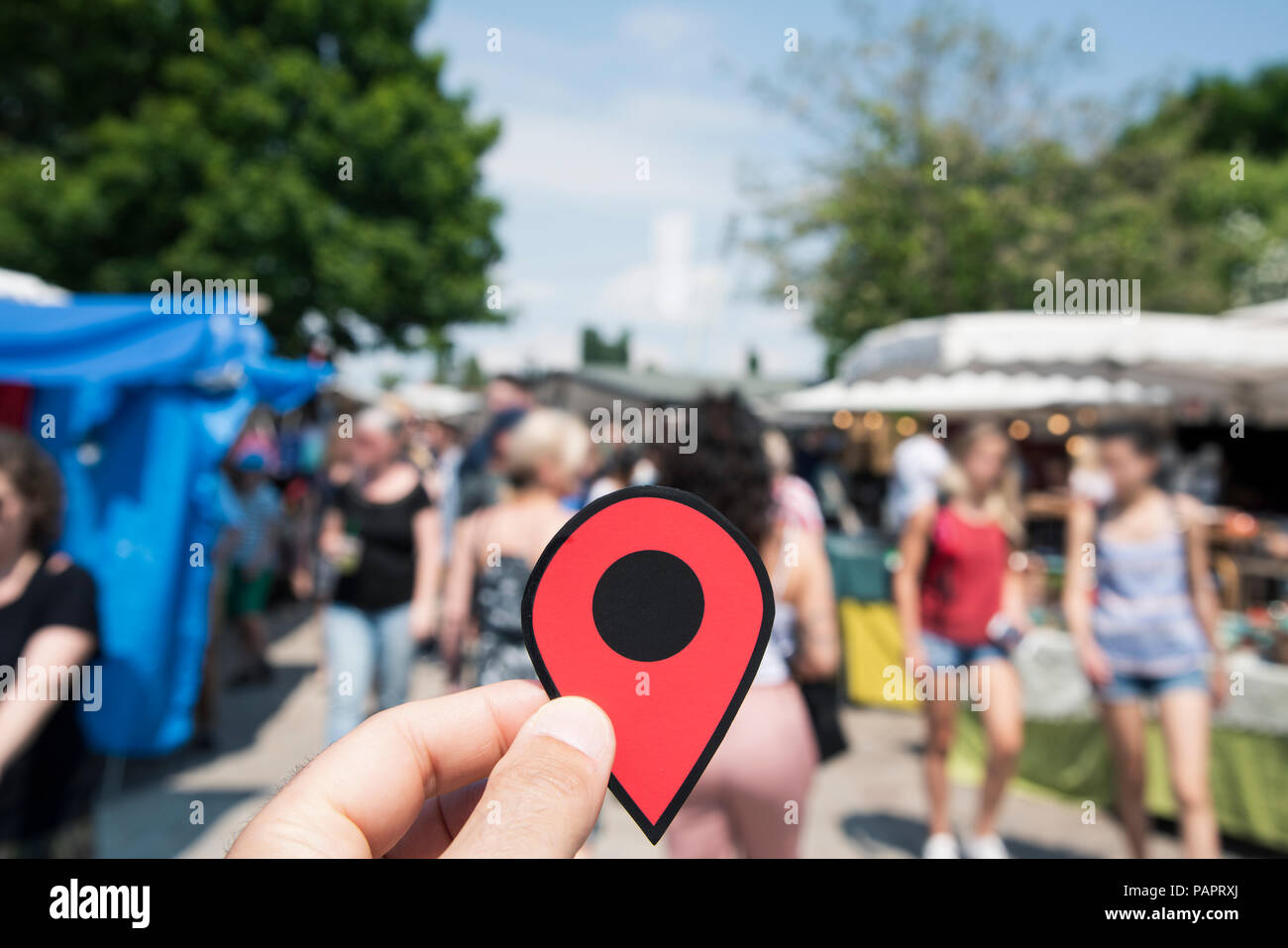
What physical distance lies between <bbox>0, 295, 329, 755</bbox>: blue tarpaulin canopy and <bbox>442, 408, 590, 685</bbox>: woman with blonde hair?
5.35 ft

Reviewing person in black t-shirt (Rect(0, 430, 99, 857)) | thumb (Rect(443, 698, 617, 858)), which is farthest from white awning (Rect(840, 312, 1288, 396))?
thumb (Rect(443, 698, 617, 858))

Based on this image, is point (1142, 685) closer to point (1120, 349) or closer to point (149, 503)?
point (1120, 349)

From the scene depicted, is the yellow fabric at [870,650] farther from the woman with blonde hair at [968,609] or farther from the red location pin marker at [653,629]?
the red location pin marker at [653,629]

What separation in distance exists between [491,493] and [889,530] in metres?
4.33

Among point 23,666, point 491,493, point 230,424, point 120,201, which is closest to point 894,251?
point 491,493

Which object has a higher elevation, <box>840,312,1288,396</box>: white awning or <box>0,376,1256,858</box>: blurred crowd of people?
<box>840,312,1288,396</box>: white awning

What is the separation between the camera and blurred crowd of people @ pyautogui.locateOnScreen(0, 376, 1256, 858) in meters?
2.29

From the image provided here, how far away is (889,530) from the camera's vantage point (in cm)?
775

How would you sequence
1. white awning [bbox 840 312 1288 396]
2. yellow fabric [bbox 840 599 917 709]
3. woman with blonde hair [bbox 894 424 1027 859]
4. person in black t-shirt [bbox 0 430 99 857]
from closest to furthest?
person in black t-shirt [bbox 0 430 99 857], woman with blonde hair [bbox 894 424 1027 859], white awning [bbox 840 312 1288 396], yellow fabric [bbox 840 599 917 709]

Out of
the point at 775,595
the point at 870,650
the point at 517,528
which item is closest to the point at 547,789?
the point at 775,595

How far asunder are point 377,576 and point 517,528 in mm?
1128

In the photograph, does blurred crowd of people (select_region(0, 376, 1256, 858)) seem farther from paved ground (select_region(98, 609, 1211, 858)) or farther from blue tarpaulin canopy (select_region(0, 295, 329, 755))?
blue tarpaulin canopy (select_region(0, 295, 329, 755))

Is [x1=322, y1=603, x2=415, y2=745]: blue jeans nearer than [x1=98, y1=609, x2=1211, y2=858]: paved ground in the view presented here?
Yes
